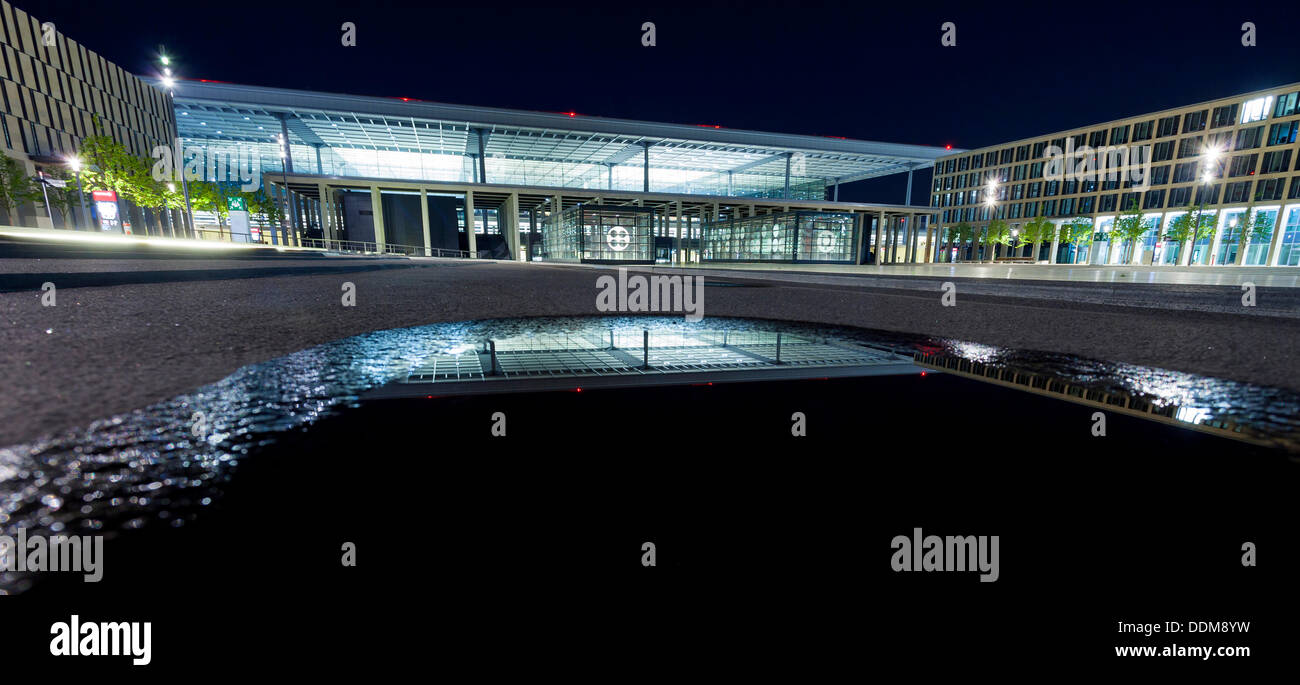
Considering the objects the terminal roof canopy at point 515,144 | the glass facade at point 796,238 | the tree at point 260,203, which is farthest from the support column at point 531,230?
the tree at point 260,203

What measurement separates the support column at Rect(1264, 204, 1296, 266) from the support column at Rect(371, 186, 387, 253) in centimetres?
7700

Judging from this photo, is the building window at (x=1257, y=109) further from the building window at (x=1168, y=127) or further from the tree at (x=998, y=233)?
the tree at (x=998, y=233)

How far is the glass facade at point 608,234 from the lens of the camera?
118 ft

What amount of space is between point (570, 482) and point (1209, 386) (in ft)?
8.20

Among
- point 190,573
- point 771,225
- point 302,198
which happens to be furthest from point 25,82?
point 190,573

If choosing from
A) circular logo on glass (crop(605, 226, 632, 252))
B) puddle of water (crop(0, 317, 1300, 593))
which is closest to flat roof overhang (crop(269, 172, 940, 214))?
circular logo on glass (crop(605, 226, 632, 252))

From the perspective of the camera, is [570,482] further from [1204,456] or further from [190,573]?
[1204,456]

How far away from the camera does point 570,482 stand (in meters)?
1.11

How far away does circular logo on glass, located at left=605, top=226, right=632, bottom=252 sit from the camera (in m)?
36.9

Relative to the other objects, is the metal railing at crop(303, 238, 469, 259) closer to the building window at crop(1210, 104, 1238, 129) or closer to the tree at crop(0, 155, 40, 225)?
the tree at crop(0, 155, 40, 225)

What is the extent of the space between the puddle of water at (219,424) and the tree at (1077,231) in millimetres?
75755

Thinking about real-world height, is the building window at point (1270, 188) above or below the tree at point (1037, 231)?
above

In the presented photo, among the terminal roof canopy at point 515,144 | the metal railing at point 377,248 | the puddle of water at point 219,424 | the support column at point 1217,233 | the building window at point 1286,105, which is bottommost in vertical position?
the puddle of water at point 219,424
